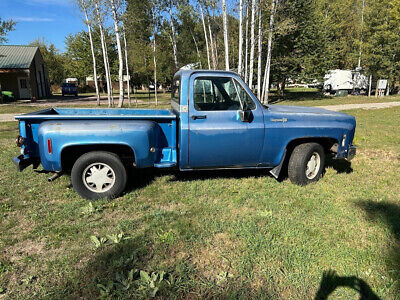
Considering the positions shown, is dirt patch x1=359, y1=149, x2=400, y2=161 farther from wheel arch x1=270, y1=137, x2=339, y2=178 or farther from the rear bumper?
the rear bumper

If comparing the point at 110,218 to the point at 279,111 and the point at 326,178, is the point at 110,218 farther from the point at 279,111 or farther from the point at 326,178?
the point at 326,178

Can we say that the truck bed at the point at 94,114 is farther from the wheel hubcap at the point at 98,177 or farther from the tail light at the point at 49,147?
the wheel hubcap at the point at 98,177

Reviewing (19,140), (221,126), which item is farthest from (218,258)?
(19,140)

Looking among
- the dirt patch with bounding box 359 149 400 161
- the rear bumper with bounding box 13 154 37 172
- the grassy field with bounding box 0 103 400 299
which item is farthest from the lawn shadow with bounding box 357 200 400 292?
the rear bumper with bounding box 13 154 37 172

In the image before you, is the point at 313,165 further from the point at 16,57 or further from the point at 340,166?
the point at 16,57

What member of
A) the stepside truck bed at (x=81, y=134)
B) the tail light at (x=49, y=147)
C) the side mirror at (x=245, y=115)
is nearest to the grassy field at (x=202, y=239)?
the stepside truck bed at (x=81, y=134)

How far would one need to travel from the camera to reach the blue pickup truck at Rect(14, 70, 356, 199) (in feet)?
13.1

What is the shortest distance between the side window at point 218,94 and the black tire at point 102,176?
60.1 inches

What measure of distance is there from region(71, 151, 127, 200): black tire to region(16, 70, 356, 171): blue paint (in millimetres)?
243

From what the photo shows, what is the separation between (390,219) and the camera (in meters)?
3.79

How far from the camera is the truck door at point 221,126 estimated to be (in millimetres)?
4332

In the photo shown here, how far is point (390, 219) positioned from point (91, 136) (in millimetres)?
4212


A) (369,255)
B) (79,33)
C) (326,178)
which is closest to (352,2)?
(79,33)

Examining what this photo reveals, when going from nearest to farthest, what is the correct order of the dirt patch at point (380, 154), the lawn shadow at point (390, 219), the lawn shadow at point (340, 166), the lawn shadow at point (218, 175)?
the lawn shadow at point (390, 219) → the lawn shadow at point (218, 175) → the lawn shadow at point (340, 166) → the dirt patch at point (380, 154)
